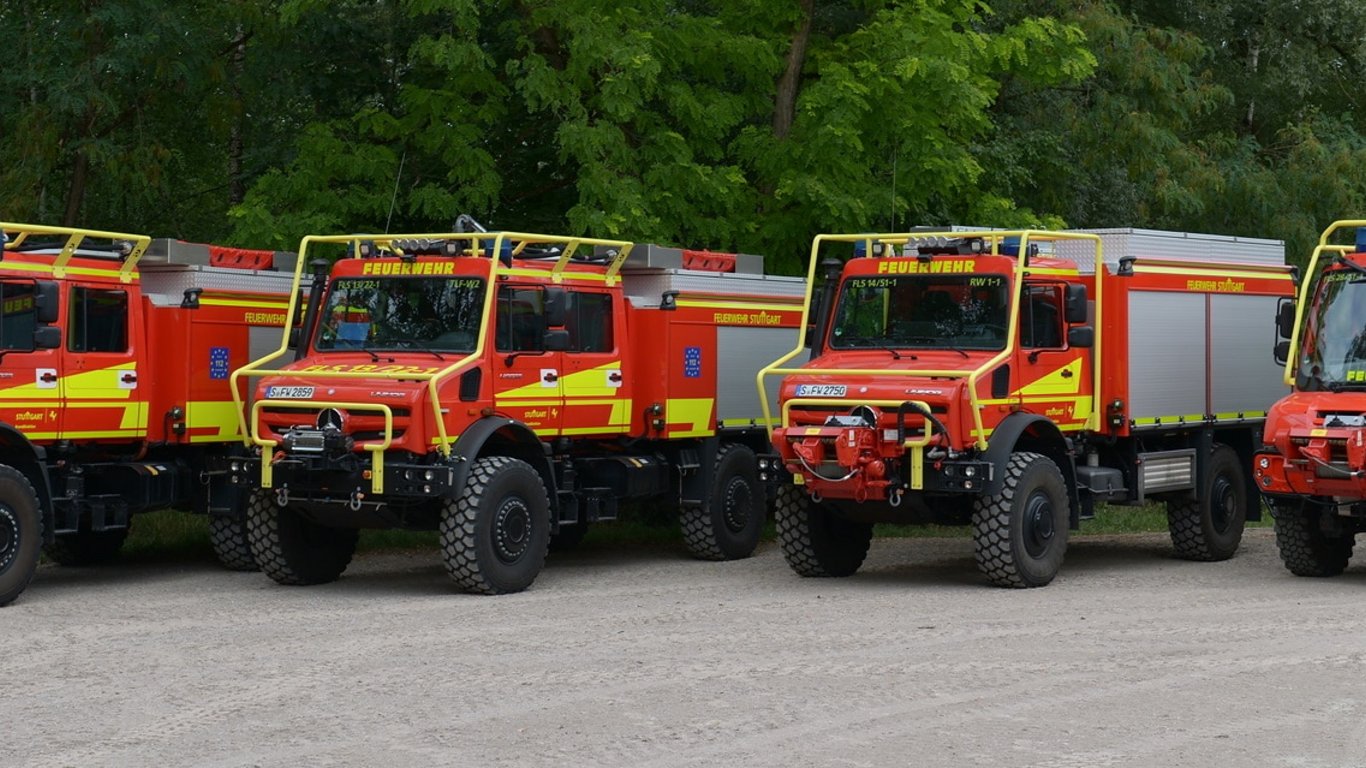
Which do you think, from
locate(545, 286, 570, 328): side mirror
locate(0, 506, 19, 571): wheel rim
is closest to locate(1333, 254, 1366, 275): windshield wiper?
locate(545, 286, 570, 328): side mirror

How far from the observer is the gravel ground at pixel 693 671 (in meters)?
9.47

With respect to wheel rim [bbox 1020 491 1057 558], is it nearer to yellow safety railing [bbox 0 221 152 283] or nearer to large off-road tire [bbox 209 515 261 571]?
large off-road tire [bbox 209 515 261 571]

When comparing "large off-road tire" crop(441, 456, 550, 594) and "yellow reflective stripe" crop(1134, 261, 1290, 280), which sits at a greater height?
"yellow reflective stripe" crop(1134, 261, 1290, 280)

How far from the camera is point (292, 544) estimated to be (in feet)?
53.7

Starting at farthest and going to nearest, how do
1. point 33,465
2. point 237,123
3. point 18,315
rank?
point 237,123 → point 18,315 → point 33,465

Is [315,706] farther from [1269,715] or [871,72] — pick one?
[871,72]

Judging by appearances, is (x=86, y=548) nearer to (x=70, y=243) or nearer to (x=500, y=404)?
(x=70, y=243)

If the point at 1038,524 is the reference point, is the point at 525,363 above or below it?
above

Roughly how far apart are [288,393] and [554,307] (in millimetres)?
2225

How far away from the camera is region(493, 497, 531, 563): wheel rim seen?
15.7 m

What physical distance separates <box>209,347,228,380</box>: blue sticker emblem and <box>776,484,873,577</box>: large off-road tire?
498 centimetres

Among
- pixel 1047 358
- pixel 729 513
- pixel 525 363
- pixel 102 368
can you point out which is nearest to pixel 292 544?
pixel 102 368

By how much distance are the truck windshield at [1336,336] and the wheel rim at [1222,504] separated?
246 centimetres

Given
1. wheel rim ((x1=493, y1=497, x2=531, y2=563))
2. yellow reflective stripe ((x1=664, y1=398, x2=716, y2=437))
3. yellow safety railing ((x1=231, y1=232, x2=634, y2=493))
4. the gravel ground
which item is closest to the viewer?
→ the gravel ground
